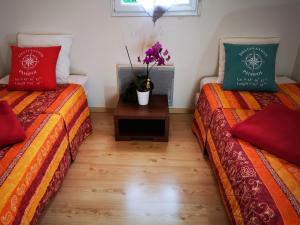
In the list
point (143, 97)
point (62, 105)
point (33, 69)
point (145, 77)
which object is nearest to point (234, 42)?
point (145, 77)

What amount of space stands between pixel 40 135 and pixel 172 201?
0.96 metres

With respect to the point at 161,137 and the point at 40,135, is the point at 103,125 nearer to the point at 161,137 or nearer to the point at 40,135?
the point at 161,137

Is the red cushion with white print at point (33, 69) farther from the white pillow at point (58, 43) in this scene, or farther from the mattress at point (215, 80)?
the mattress at point (215, 80)

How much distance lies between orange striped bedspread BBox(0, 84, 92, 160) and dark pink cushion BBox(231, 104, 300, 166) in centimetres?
123

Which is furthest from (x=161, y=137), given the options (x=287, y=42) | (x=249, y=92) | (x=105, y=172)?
(x=287, y=42)

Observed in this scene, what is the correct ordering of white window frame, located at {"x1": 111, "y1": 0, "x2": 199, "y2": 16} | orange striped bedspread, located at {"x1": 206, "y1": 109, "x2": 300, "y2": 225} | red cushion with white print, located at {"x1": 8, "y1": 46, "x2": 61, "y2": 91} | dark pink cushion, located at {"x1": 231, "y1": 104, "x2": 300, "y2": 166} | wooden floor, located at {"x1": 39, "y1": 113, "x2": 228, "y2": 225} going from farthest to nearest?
white window frame, located at {"x1": 111, "y1": 0, "x2": 199, "y2": 16}
red cushion with white print, located at {"x1": 8, "y1": 46, "x2": 61, "y2": 91}
wooden floor, located at {"x1": 39, "y1": 113, "x2": 228, "y2": 225}
dark pink cushion, located at {"x1": 231, "y1": 104, "x2": 300, "y2": 166}
orange striped bedspread, located at {"x1": 206, "y1": 109, "x2": 300, "y2": 225}

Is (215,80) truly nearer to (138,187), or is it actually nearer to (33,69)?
(138,187)

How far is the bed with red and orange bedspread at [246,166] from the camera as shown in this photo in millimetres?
1077

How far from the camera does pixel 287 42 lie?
2.38 meters

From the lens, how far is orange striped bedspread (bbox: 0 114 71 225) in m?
1.15

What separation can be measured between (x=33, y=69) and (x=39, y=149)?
0.97 metres

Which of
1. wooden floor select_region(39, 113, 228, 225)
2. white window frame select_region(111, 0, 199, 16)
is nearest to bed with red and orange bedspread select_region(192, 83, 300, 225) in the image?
wooden floor select_region(39, 113, 228, 225)

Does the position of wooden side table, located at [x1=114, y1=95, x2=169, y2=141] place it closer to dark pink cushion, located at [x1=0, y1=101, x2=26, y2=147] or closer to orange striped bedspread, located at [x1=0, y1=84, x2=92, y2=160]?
orange striped bedspread, located at [x1=0, y1=84, x2=92, y2=160]

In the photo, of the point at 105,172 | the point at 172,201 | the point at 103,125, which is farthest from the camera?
the point at 103,125
